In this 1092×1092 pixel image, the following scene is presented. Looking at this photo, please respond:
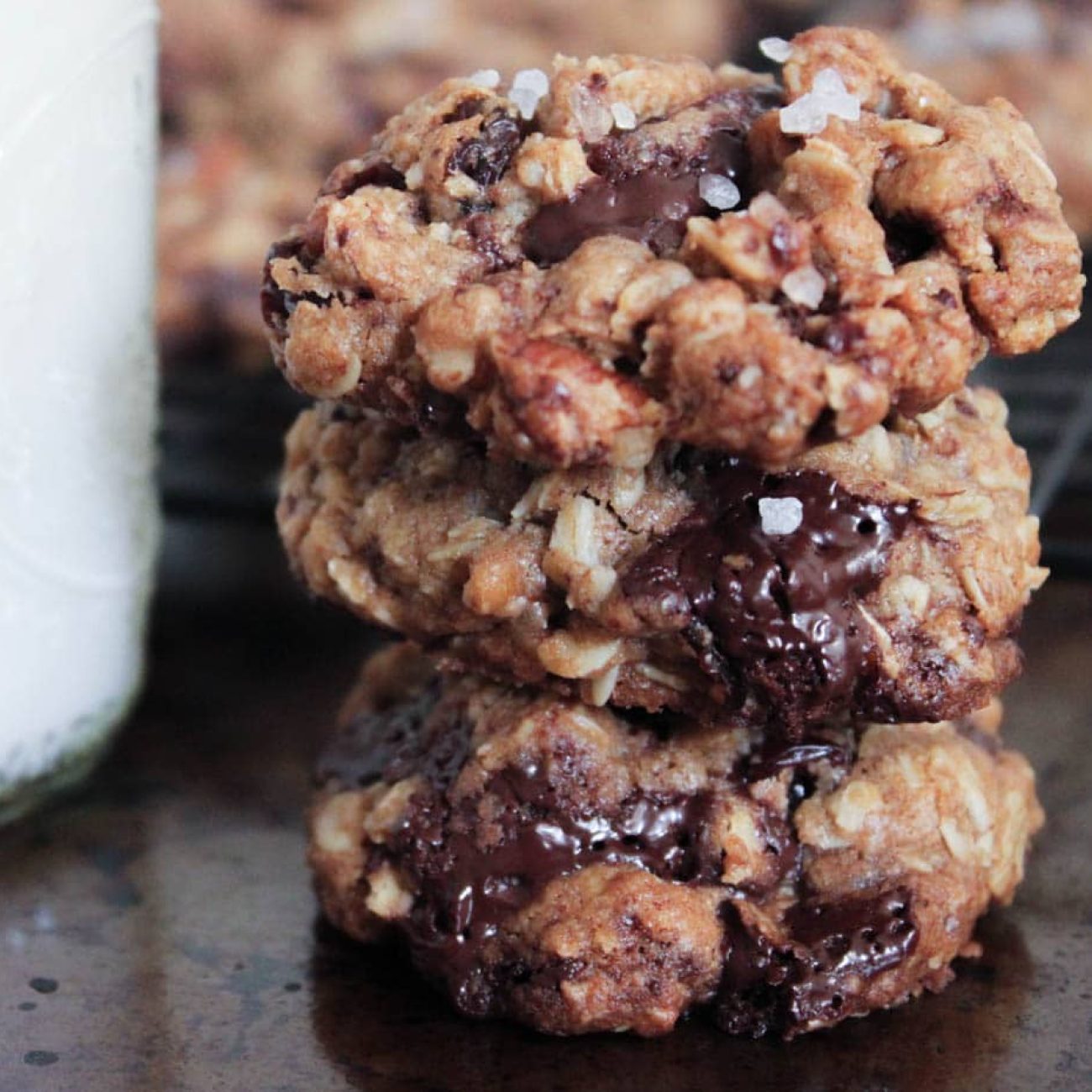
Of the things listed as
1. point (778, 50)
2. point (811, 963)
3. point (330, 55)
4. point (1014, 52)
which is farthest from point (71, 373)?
point (1014, 52)

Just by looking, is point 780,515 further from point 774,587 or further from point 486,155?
point 486,155

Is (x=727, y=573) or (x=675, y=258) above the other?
(x=675, y=258)

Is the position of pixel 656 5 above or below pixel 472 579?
below

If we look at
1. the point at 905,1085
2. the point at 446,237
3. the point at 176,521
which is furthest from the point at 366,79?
the point at 905,1085

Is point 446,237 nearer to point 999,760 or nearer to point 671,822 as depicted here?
point 671,822

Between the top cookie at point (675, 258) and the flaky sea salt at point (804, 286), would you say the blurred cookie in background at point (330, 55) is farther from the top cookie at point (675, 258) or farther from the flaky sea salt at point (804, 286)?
the flaky sea salt at point (804, 286)

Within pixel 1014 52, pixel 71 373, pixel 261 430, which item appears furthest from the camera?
pixel 1014 52

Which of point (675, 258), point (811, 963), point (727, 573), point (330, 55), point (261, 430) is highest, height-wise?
point (675, 258)
